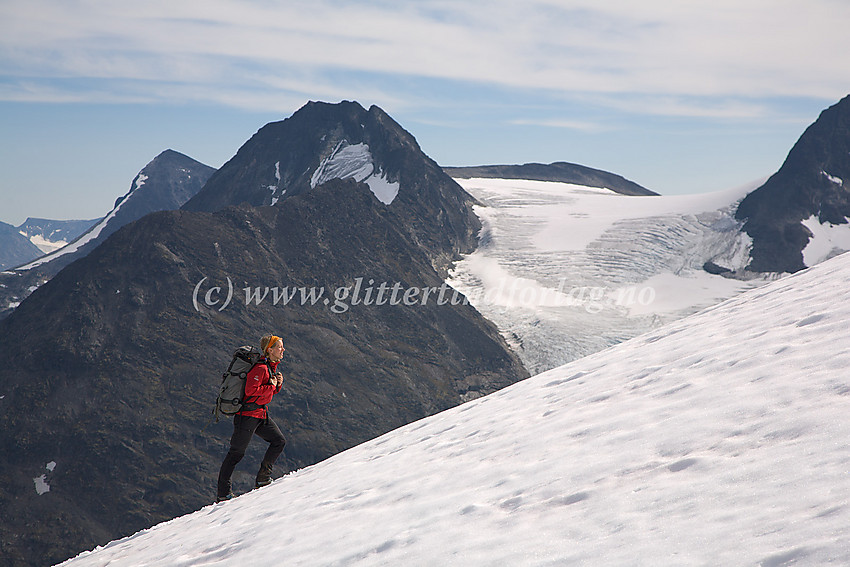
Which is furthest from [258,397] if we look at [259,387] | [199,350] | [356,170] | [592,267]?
[356,170]

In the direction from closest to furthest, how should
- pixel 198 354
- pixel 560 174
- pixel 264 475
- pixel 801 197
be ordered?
pixel 264 475 < pixel 198 354 < pixel 801 197 < pixel 560 174

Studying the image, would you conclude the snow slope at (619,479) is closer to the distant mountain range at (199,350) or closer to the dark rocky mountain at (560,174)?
the distant mountain range at (199,350)

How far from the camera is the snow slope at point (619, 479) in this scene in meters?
4.04

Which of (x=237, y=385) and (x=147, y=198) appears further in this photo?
(x=147, y=198)

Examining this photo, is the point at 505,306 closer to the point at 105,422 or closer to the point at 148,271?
the point at 148,271

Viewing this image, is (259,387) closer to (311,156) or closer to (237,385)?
(237,385)

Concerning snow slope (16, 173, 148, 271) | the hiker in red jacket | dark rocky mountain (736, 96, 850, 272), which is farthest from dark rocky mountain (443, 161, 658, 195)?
the hiker in red jacket

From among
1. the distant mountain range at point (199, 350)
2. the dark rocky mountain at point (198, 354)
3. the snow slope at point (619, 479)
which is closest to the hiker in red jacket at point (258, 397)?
the snow slope at point (619, 479)

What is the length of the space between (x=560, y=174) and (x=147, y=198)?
79.7 metres

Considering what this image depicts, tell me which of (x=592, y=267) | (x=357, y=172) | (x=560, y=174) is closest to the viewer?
(x=592, y=267)

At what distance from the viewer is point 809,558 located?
3.39 meters

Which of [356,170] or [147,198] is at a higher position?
[147,198]

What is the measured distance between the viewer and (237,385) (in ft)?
32.6

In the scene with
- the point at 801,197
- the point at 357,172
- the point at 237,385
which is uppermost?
the point at 357,172
